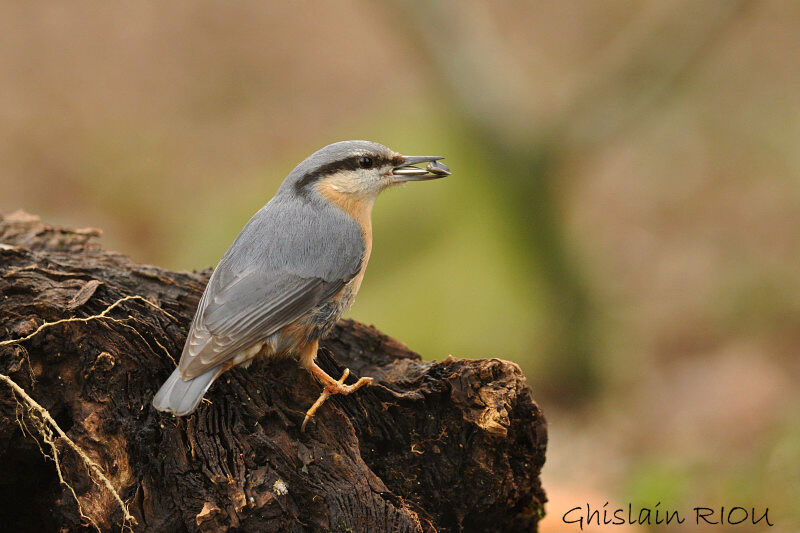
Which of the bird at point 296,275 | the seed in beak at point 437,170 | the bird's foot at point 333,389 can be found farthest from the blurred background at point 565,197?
the seed in beak at point 437,170

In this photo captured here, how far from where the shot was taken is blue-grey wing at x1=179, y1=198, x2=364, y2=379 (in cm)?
262

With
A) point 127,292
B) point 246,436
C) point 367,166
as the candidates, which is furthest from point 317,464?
point 367,166

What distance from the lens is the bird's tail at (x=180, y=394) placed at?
2383 millimetres

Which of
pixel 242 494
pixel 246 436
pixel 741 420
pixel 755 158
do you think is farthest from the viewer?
pixel 755 158

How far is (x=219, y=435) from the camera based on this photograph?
2.51 m

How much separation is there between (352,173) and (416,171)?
27cm

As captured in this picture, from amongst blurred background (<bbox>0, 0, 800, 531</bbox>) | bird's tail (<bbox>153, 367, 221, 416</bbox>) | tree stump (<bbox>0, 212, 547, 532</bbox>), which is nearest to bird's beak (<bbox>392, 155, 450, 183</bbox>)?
tree stump (<bbox>0, 212, 547, 532</bbox>)

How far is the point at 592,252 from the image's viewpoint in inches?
261

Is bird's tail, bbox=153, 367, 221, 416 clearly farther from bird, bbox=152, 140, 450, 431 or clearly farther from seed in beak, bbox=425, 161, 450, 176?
seed in beak, bbox=425, 161, 450, 176

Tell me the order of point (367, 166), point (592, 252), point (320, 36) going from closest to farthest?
point (367, 166) → point (592, 252) → point (320, 36)

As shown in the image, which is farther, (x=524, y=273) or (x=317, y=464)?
(x=524, y=273)

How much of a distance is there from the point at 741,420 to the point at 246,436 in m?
4.17

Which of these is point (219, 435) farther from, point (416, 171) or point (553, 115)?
point (553, 115)

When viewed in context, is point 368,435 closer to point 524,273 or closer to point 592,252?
point 524,273
